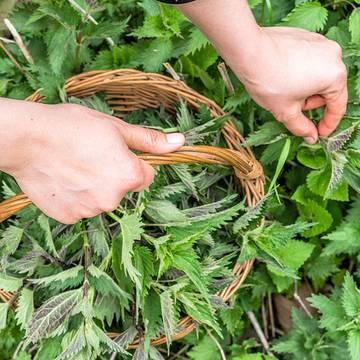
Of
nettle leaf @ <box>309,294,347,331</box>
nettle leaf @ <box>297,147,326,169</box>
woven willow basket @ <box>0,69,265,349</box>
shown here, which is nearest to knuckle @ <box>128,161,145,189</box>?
woven willow basket @ <box>0,69,265,349</box>

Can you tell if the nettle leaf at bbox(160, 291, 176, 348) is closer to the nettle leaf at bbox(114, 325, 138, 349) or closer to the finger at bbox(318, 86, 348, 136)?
the nettle leaf at bbox(114, 325, 138, 349)

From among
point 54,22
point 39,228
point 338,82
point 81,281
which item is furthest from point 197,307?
point 54,22

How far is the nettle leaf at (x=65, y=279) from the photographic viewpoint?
3.90ft

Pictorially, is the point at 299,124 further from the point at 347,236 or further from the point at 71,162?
the point at 71,162

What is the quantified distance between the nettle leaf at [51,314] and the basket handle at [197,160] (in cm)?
20

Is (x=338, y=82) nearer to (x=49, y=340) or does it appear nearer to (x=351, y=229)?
(x=351, y=229)

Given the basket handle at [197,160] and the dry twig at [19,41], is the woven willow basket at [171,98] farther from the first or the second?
the dry twig at [19,41]

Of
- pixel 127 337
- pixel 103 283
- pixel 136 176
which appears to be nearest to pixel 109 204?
pixel 136 176

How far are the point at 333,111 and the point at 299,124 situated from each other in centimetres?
7

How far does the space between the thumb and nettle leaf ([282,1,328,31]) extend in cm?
38

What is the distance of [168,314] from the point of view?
1.16m

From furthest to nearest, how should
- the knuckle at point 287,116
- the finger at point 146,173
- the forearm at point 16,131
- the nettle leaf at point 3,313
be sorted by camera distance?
1. the nettle leaf at point 3,313
2. the knuckle at point 287,116
3. the finger at point 146,173
4. the forearm at point 16,131

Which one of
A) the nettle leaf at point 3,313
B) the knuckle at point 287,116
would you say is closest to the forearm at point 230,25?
the knuckle at point 287,116

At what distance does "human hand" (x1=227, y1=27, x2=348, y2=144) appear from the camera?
3.48ft
